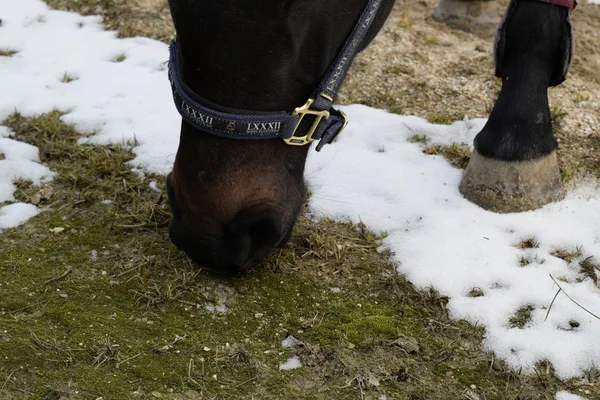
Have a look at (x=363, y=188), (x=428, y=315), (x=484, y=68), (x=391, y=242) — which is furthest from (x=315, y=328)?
(x=484, y=68)

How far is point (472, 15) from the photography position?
477 centimetres

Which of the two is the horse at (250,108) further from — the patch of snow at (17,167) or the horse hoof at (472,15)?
the horse hoof at (472,15)

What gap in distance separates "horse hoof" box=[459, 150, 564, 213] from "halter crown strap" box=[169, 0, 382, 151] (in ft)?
3.04

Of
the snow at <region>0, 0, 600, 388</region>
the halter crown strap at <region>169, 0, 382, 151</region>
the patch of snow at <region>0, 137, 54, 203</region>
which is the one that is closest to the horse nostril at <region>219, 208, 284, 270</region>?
the halter crown strap at <region>169, 0, 382, 151</region>

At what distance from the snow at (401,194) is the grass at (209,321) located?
99mm

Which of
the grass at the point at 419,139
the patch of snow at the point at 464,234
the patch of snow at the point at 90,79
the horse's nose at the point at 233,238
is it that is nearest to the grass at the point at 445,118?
the patch of snow at the point at 464,234

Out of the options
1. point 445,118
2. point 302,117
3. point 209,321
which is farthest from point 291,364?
point 445,118

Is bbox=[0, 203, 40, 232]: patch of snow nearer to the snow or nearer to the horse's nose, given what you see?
the snow

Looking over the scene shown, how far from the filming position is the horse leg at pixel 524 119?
2865 millimetres

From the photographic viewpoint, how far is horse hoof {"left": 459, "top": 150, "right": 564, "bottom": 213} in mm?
2895

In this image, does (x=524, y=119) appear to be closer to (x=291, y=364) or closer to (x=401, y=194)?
(x=401, y=194)

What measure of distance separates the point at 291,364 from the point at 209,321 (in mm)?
328

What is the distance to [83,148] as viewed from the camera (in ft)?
10.9

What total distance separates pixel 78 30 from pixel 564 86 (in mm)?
2994
